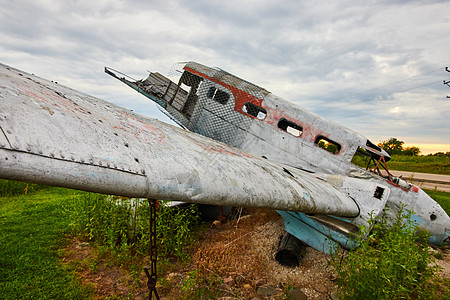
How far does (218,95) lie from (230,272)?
12.1ft

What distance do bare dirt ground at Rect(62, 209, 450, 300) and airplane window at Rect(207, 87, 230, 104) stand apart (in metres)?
2.95

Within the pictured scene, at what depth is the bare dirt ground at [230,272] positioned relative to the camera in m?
3.67

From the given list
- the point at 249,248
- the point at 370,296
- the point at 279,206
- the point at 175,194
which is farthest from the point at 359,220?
the point at 175,194

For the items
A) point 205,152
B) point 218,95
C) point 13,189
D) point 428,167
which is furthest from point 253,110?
point 428,167

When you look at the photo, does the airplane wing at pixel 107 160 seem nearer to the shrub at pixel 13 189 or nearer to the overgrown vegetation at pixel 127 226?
the overgrown vegetation at pixel 127 226

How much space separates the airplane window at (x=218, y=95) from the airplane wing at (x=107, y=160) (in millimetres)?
3320

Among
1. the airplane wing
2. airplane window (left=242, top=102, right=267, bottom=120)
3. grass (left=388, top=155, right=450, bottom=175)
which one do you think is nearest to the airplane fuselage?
airplane window (left=242, top=102, right=267, bottom=120)

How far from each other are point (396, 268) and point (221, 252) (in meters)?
2.64

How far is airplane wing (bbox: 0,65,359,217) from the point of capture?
1.32 meters

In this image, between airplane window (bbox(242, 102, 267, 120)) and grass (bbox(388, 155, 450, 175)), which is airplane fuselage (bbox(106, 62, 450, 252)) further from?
grass (bbox(388, 155, 450, 175))

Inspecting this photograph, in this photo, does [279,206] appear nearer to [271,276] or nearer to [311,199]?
[311,199]

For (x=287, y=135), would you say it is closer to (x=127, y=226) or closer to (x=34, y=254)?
(x=127, y=226)

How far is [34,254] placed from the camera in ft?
14.4

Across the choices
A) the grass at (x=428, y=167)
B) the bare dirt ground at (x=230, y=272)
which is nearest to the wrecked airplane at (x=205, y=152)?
the bare dirt ground at (x=230, y=272)
